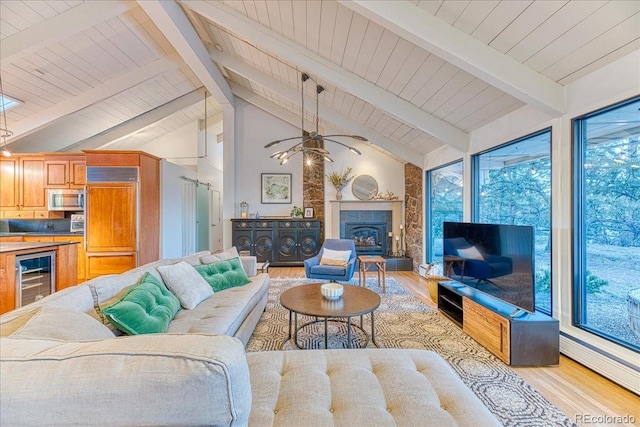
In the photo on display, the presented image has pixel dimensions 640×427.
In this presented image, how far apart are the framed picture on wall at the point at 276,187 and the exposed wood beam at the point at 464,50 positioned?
15.8 ft

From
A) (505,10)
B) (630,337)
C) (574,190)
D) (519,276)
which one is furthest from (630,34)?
(630,337)

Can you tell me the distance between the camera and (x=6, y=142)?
4852 mm

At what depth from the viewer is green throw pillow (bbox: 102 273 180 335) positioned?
164 cm

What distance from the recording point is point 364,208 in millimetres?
6344

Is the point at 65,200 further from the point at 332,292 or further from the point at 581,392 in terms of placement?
the point at 581,392

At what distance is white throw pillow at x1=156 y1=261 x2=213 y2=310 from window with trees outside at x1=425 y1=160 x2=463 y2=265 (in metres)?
3.69

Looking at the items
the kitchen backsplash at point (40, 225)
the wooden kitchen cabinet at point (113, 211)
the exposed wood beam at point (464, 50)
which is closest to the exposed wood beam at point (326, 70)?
the exposed wood beam at point (464, 50)

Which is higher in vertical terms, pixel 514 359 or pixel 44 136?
pixel 44 136

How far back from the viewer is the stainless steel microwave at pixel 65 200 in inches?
195

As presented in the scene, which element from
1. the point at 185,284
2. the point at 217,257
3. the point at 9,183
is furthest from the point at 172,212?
the point at 185,284

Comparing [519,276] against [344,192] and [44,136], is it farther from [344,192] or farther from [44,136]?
[44,136]

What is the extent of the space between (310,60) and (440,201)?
10.4 feet

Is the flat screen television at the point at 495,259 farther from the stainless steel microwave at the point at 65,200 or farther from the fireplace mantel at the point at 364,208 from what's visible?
the stainless steel microwave at the point at 65,200

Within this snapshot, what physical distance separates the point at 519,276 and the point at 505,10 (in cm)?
203
